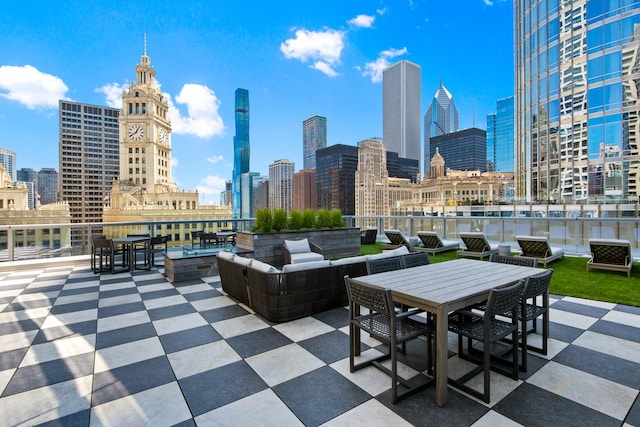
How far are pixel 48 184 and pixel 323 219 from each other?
97.8 meters

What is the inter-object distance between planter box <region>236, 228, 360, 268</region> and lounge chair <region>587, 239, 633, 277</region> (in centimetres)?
517

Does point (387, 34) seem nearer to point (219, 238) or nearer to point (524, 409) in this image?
point (219, 238)

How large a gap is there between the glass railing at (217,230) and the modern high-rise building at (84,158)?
84.2 m

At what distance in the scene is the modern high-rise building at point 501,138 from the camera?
9575 cm

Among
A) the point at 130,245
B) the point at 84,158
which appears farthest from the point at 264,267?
the point at 84,158

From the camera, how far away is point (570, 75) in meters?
22.4

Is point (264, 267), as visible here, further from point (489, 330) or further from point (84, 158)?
point (84, 158)

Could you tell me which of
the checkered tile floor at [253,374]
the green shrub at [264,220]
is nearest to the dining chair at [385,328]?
the checkered tile floor at [253,374]

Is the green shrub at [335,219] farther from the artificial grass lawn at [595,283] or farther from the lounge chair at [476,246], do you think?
the artificial grass lawn at [595,283]

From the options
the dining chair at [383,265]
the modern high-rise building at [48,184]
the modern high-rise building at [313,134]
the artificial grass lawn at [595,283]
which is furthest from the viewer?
the modern high-rise building at [313,134]

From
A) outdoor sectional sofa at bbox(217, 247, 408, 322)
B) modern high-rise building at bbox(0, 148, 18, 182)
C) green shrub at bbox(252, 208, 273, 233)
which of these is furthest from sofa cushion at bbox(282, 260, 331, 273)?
modern high-rise building at bbox(0, 148, 18, 182)

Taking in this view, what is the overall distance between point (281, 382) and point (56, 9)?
22646mm

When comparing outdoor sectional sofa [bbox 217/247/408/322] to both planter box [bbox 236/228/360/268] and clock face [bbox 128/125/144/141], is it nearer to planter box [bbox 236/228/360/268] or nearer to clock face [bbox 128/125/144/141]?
planter box [bbox 236/228/360/268]

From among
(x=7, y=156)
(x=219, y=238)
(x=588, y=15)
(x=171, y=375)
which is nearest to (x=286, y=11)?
(x=219, y=238)
